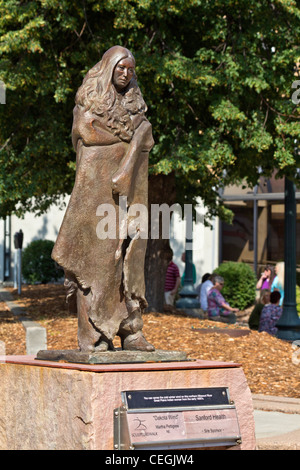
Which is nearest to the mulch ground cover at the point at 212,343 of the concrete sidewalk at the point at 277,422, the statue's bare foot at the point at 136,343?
the concrete sidewalk at the point at 277,422

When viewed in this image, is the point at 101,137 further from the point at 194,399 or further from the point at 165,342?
the point at 165,342

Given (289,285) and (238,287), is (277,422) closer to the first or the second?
(289,285)

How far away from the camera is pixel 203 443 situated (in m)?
5.79

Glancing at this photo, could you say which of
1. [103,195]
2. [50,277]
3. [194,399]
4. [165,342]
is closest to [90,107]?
[103,195]

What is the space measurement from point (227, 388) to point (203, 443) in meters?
0.51

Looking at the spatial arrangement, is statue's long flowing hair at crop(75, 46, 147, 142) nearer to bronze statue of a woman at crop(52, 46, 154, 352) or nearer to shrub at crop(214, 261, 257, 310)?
bronze statue of a woman at crop(52, 46, 154, 352)

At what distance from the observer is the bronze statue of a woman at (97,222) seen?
6.55 meters

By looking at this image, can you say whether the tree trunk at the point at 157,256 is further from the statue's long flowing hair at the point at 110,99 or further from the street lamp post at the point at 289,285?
the statue's long flowing hair at the point at 110,99

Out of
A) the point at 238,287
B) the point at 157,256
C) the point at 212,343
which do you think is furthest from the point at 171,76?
the point at 238,287

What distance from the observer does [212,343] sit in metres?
11.8

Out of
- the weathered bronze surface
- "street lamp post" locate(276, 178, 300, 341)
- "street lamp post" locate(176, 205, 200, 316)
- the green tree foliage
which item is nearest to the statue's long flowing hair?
the weathered bronze surface

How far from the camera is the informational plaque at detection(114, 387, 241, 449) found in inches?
219

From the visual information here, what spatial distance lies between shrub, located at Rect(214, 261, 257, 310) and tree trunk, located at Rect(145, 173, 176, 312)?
29.3ft

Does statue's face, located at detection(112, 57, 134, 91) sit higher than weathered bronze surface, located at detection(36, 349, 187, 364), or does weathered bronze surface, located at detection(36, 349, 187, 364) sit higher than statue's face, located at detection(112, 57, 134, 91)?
statue's face, located at detection(112, 57, 134, 91)
